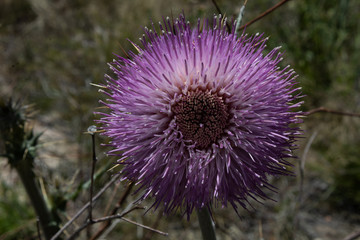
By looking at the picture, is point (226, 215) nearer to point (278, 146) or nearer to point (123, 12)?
point (278, 146)

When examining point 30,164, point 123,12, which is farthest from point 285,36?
point 30,164

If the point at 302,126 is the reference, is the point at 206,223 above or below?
below

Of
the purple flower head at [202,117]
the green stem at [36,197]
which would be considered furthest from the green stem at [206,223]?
the green stem at [36,197]

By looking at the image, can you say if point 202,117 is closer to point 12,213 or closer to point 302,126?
point 302,126

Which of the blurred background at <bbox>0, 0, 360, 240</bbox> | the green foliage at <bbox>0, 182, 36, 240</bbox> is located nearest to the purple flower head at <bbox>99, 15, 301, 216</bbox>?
the blurred background at <bbox>0, 0, 360, 240</bbox>

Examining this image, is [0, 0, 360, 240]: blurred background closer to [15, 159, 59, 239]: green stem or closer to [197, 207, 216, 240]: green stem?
[15, 159, 59, 239]: green stem

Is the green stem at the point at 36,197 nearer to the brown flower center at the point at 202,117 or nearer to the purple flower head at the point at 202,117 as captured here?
the purple flower head at the point at 202,117

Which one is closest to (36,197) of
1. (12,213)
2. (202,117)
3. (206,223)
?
(206,223)
